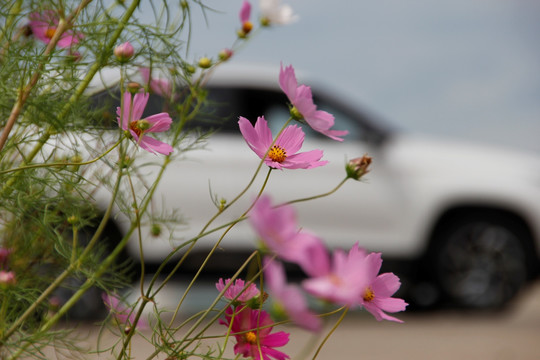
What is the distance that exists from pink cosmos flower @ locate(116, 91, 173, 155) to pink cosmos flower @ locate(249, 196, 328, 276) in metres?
0.28

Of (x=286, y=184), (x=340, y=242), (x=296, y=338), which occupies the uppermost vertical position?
(x=286, y=184)

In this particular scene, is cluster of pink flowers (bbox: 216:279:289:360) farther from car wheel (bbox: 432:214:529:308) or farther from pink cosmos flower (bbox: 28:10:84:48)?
car wheel (bbox: 432:214:529:308)

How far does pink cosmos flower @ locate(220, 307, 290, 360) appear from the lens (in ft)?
2.05

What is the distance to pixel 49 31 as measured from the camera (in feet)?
2.98

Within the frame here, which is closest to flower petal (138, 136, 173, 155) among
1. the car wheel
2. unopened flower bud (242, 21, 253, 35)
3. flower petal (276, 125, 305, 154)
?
flower petal (276, 125, 305, 154)

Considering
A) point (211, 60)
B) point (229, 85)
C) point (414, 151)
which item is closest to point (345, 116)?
point (414, 151)

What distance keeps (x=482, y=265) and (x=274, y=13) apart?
3.25 meters

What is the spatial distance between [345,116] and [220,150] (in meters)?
0.80

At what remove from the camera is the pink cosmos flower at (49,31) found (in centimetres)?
86

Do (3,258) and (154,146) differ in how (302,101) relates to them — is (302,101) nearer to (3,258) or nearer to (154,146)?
(154,146)

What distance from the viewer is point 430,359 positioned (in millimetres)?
2758

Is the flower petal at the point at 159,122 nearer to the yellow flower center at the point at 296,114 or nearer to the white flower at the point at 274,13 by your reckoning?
the yellow flower center at the point at 296,114

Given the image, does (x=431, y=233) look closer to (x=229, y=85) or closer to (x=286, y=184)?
(x=286, y=184)

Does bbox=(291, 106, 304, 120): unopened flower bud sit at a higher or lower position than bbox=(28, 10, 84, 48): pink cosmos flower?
lower
